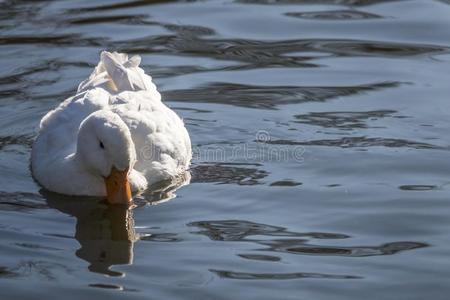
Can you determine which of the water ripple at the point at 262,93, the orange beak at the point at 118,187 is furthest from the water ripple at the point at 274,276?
the water ripple at the point at 262,93

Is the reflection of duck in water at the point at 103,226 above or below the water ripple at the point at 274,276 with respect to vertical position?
below

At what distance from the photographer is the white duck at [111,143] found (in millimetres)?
10172

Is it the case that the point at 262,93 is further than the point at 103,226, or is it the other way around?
the point at 262,93

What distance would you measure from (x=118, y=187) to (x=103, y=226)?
469mm

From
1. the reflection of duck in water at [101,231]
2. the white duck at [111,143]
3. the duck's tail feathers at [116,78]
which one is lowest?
the reflection of duck in water at [101,231]

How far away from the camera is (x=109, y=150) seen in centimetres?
1009

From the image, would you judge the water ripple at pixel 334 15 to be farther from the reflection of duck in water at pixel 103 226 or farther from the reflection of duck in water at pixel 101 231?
the reflection of duck in water at pixel 101 231

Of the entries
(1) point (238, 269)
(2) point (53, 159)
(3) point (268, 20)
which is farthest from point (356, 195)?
(3) point (268, 20)

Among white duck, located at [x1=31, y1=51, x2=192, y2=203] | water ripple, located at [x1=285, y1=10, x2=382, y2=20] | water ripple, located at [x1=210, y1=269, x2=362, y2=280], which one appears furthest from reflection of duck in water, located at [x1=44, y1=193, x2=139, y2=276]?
water ripple, located at [x1=285, y1=10, x2=382, y2=20]

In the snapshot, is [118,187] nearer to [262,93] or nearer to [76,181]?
[76,181]

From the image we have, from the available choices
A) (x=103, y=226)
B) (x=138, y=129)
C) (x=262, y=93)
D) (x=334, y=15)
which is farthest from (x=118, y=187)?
(x=334, y=15)

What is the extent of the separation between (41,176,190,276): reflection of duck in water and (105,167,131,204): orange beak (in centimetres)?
6

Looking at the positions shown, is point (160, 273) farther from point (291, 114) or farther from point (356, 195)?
point (291, 114)

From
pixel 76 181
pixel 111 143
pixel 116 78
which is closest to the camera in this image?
pixel 111 143
